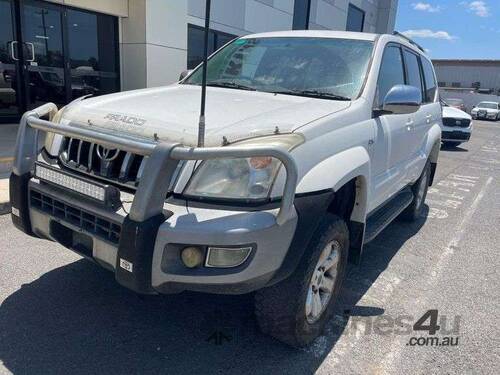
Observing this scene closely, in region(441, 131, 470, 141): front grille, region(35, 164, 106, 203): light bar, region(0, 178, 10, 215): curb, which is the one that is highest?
region(35, 164, 106, 203): light bar

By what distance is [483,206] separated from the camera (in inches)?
267

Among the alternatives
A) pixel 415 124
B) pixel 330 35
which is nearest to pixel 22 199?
pixel 330 35

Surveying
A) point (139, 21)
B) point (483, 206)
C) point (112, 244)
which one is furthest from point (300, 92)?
point (139, 21)

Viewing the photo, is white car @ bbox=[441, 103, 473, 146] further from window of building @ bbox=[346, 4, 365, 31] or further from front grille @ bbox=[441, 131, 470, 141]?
window of building @ bbox=[346, 4, 365, 31]

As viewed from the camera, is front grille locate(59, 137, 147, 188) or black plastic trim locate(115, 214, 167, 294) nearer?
black plastic trim locate(115, 214, 167, 294)

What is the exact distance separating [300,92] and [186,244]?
1704 mm

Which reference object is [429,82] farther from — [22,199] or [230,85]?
[22,199]

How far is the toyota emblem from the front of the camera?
2475 millimetres

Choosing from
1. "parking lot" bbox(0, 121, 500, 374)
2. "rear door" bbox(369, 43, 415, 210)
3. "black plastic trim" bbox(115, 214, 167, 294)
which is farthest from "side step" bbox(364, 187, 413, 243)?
"black plastic trim" bbox(115, 214, 167, 294)

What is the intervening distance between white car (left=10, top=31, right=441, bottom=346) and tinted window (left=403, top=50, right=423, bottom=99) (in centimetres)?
90

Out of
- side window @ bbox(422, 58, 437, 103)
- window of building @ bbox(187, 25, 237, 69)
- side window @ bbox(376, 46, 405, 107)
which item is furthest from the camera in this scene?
window of building @ bbox(187, 25, 237, 69)

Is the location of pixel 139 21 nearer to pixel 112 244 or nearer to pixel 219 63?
pixel 219 63

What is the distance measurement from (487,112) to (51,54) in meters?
34.1

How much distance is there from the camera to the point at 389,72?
381cm
